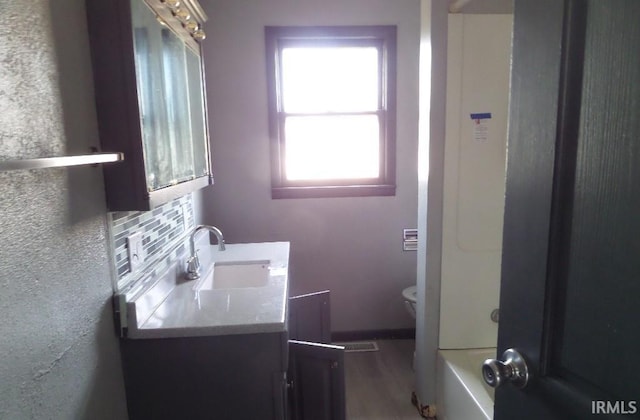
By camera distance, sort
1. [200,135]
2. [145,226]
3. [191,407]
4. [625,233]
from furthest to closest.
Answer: [200,135] < [145,226] < [191,407] < [625,233]

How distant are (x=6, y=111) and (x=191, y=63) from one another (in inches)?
46.0

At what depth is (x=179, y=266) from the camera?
1.81 metres

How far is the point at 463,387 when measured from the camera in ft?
5.62

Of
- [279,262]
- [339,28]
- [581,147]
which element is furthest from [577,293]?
[339,28]

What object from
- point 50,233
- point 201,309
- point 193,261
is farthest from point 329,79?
point 50,233

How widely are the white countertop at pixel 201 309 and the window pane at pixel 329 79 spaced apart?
1357 mm

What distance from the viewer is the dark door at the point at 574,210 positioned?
548mm

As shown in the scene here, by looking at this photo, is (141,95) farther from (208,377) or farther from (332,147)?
(332,147)

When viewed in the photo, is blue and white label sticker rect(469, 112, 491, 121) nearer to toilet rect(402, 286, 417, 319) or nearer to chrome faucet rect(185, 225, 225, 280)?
toilet rect(402, 286, 417, 319)

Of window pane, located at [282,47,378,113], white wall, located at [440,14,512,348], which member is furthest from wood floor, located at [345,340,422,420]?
window pane, located at [282,47,378,113]

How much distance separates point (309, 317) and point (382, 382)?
0.69 metres

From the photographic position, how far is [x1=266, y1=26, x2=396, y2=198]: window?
2602mm

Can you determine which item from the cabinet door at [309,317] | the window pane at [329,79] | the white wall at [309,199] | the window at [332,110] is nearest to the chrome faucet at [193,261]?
the cabinet door at [309,317]

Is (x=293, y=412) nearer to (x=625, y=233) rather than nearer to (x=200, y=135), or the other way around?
(x=200, y=135)
